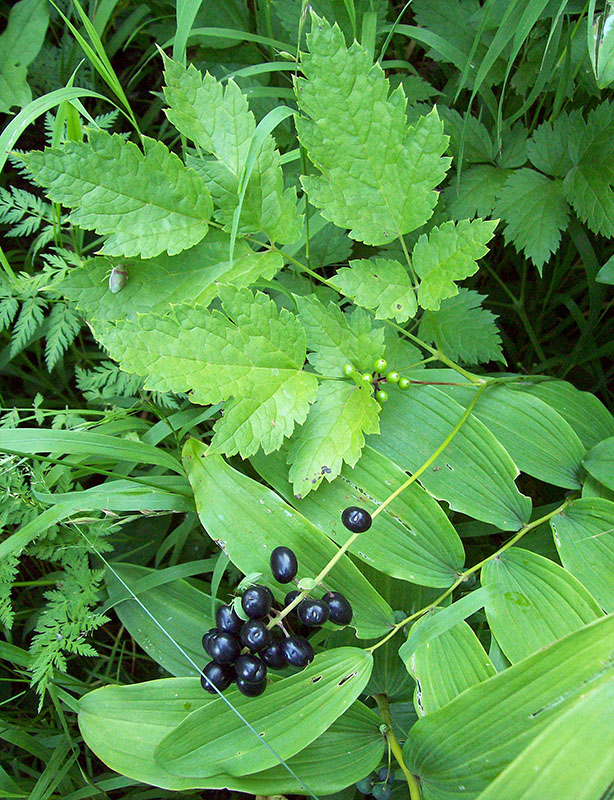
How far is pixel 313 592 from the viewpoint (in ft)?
4.74

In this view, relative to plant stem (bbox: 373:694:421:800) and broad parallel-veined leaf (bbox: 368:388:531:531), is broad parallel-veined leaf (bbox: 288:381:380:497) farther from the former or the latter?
plant stem (bbox: 373:694:421:800)

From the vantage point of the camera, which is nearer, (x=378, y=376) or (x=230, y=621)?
(x=230, y=621)

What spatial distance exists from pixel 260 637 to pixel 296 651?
91mm

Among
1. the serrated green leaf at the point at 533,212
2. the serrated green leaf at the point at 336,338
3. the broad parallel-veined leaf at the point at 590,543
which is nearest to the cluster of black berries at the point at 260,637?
the serrated green leaf at the point at 336,338

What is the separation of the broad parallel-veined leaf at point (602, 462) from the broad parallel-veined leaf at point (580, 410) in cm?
12

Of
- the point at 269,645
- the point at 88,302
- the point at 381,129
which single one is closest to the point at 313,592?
the point at 269,645

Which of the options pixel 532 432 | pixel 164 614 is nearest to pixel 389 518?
pixel 532 432

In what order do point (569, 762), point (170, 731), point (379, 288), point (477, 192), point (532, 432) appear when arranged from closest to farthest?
point (569, 762), point (170, 731), point (379, 288), point (532, 432), point (477, 192)

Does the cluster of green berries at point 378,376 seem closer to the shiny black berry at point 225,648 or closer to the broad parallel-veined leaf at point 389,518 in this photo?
the broad parallel-veined leaf at point 389,518

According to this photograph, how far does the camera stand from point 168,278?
154 centimetres

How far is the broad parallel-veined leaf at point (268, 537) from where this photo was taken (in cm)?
147

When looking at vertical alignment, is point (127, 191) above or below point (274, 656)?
above

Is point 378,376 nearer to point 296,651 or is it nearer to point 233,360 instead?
point 233,360

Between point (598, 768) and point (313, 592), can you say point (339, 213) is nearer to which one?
point (313, 592)
